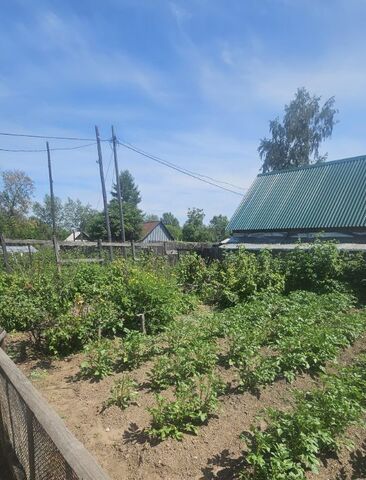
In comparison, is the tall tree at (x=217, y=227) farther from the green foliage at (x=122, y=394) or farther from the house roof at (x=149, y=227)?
the green foliage at (x=122, y=394)

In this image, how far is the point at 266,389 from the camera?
397 cm

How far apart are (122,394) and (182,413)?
0.78m

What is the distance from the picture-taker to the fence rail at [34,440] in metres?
1.50

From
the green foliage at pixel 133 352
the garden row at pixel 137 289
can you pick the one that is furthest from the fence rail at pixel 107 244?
the green foliage at pixel 133 352

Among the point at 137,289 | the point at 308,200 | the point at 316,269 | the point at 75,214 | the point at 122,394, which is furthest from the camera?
the point at 75,214

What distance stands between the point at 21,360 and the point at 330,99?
1132 inches

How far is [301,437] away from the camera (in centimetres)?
267

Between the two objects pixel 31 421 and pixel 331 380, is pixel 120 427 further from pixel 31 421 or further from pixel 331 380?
pixel 331 380

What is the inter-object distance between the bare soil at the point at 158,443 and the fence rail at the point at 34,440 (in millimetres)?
696

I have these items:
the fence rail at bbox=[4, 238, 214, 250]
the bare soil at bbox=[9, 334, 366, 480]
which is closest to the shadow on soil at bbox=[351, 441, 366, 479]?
the bare soil at bbox=[9, 334, 366, 480]

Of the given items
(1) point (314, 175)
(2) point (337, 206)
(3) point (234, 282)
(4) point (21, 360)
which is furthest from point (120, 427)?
(1) point (314, 175)

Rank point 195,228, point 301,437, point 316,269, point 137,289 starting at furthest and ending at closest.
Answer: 1. point 195,228
2. point 316,269
3. point 137,289
4. point 301,437

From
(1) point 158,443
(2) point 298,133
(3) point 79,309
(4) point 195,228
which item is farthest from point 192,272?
(4) point 195,228

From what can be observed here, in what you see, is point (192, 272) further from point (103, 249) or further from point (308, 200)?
point (308, 200)
